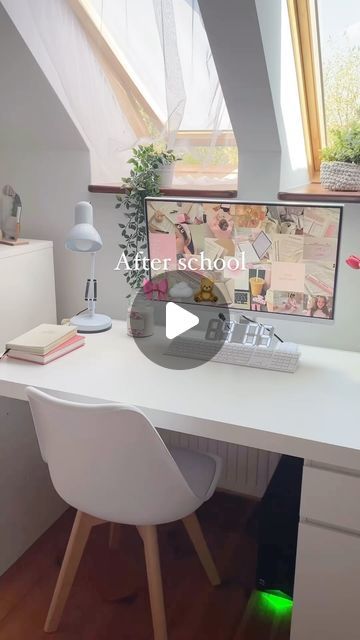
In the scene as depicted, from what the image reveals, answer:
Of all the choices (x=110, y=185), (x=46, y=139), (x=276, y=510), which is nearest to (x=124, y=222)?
(x=110, y=185)

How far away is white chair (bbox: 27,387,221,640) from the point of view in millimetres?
1228

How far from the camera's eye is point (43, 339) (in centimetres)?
168

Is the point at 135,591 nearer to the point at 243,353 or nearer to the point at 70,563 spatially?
the point at 70,563

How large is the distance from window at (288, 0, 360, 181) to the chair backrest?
1.24 meters

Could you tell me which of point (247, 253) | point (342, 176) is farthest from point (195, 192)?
point (342, 176)

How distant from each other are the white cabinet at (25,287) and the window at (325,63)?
1.05 metres

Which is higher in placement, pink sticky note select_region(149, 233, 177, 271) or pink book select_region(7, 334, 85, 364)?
pink sticky note select_region(149, 233, 177, 271)

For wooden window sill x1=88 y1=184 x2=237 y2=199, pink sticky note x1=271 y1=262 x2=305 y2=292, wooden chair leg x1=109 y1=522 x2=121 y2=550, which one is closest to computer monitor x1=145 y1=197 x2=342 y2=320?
pink sticky note x1=271 y1=262 x2=305 y2=292

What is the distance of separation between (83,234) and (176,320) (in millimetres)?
423

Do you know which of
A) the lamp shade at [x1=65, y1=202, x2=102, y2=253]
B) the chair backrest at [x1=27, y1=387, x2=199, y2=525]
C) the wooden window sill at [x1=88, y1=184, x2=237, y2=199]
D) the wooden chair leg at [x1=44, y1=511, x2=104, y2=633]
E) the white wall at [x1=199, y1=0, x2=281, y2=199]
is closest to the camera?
the chair backrest at [x1=27, y1=387, x2=199, y2=525]

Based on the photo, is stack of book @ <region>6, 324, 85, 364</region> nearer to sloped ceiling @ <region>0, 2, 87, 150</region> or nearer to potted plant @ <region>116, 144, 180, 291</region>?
potted plant @ <region>116, 144, 180, 291</region>

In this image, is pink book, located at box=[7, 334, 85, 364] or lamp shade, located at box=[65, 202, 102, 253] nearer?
pink book, located at box=[7, 334, 85, 364]

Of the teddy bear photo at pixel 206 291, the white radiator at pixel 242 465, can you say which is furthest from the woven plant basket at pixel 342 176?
the white radiator at pixel 242 465

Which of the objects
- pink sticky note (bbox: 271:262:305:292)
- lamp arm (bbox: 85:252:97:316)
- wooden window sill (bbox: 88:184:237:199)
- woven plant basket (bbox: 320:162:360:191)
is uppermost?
woven plant basket (bbox: 320:162:360:191)
